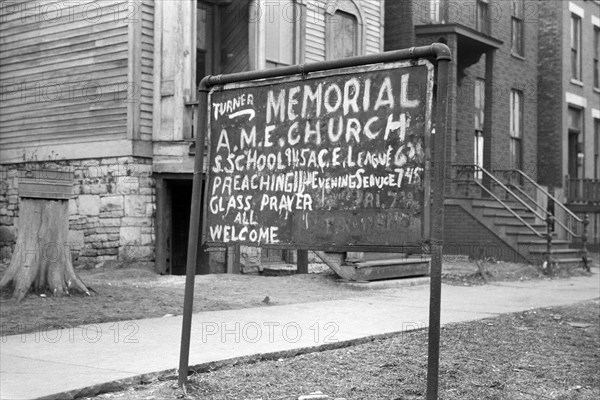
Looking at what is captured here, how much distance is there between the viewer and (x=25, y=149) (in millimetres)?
15695

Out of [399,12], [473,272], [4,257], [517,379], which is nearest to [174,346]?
[517,379]

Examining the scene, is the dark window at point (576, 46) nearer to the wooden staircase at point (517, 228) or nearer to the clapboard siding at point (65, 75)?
the wooden staircase at point (517, 228)

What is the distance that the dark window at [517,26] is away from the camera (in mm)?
24422

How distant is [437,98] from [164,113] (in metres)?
10.3

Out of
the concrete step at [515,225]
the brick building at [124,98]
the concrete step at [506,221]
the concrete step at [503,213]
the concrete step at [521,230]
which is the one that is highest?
the brick building at [124,98]

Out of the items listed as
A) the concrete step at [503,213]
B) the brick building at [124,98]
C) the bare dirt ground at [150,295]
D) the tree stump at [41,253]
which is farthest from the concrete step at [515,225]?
the tree stump at [41,253]

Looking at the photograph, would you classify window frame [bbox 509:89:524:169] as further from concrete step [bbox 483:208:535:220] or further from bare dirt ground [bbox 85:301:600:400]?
bare dirt ground [bbox 85:301:600:400]

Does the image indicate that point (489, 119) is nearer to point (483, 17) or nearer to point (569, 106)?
point (483, 17)

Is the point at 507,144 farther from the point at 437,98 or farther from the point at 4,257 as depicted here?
the point at 437,98

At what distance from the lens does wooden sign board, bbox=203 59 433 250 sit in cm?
442

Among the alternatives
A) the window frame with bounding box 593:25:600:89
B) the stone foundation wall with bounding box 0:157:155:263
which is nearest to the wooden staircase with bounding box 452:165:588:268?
the stone foundation wall with bounding box 0:157:155:263

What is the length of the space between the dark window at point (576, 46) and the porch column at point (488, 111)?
301 inches

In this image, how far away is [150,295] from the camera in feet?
→ 32.2

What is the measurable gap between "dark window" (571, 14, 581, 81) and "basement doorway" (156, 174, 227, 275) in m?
17.4
